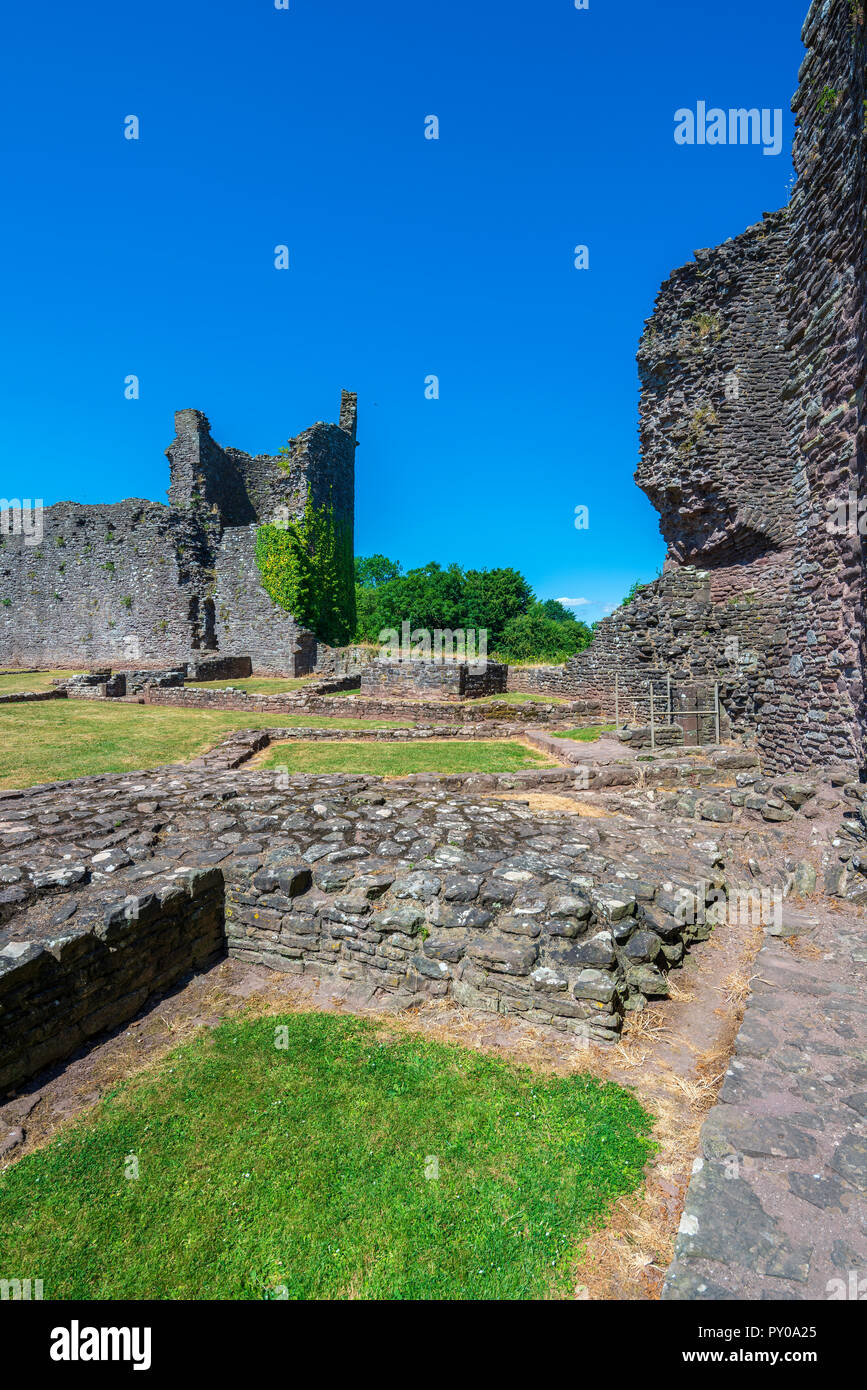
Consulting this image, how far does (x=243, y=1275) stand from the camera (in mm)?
2523

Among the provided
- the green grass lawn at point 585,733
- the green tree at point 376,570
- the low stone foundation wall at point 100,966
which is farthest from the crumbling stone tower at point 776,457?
the green tree at point 376,570

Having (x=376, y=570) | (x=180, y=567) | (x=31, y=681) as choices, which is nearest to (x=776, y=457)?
(x=180, y=567)

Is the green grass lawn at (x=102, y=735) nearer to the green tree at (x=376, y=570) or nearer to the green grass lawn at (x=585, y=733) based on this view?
the green grass lawn at (x=585, y=733)

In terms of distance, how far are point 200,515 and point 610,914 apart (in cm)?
3102

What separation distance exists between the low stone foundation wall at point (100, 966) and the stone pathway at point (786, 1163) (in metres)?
3.58

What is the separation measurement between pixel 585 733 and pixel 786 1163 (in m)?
13.3

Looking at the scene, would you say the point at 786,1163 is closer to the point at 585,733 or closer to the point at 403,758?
the point at 403,758

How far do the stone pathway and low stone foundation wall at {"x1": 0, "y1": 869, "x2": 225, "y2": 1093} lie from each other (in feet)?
11.7

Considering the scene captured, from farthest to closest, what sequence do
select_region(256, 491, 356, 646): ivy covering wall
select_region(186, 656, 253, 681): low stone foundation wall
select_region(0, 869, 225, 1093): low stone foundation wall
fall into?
select_region(256, 491, 356, 646): ivy covering wall, select_region(186, 656, 253, 681): low stone foundation wall, select_region(0, 869, 225, 1093): low stone foundation wall

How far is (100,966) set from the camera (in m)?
4.14

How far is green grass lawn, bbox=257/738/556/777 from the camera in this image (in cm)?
1166

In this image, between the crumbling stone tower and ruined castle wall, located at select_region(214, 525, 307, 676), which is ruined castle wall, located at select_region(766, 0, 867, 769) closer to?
the crumbling stone tower

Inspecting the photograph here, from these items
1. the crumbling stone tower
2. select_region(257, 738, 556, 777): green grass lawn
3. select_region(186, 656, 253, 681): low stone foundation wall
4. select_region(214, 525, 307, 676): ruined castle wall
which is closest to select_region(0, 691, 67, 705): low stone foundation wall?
select_region(186, 656, 253, 681): low stone foundation wall

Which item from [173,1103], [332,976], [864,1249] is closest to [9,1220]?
[173,1103]
